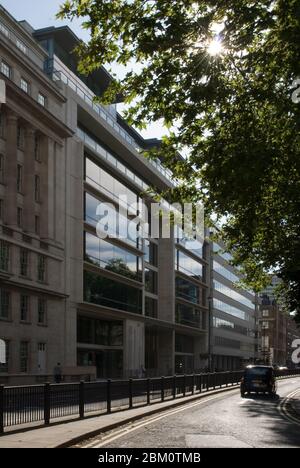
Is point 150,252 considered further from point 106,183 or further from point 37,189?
point 37,189

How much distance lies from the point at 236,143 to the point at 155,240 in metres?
65.0

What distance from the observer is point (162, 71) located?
1386 cm

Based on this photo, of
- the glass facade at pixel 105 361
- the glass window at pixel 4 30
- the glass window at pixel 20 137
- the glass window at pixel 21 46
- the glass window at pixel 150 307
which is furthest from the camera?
the glass window at pixel 150 307

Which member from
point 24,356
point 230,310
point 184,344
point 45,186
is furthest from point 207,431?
point 230,310

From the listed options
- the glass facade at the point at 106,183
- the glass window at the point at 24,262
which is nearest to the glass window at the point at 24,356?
the glass window at the point at 24,262

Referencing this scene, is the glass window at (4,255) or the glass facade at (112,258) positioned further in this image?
the glass facade at (112,258)

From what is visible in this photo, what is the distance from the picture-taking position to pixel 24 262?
46656 millimetres

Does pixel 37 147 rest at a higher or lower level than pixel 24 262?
higher

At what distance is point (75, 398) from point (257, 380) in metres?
17.6

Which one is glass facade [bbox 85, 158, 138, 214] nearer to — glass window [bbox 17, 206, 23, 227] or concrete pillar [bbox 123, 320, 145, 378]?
glass window [bbox 17, 206, 23, 227]

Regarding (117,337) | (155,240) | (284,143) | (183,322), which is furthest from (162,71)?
(183,322)

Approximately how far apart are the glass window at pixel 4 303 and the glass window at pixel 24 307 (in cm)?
182

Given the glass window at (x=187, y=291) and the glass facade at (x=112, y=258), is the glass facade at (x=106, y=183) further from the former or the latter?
the glass window at (x=187, y=291)

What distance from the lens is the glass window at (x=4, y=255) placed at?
43562 millimetres
